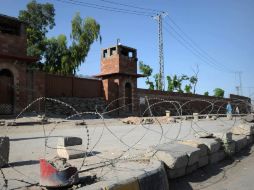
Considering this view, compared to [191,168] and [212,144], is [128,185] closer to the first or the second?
[191,168]

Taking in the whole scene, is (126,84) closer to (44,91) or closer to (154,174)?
(44,91)

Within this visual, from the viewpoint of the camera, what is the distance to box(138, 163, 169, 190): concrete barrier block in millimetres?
4361

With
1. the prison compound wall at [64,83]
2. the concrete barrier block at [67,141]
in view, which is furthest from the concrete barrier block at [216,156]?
the prison compound wall at [64,83]

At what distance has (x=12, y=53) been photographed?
1877 cm

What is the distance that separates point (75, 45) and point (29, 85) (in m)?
16.0

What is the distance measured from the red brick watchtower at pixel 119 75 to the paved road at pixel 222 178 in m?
17.9

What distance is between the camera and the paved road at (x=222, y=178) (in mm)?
5750

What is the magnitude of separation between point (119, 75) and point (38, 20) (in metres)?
17.0

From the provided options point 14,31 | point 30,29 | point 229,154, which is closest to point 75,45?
point 30,29

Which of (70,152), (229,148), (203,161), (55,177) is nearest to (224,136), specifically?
(229,148)

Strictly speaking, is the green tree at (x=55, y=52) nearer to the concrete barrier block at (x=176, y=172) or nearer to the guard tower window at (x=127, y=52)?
the guard tower window at (x=127, y=52)

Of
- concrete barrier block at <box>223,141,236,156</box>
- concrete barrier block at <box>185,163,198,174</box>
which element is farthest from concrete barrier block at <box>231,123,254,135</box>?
concrete barrier block at <box>185,163,198,174</box>

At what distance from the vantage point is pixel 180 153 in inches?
232

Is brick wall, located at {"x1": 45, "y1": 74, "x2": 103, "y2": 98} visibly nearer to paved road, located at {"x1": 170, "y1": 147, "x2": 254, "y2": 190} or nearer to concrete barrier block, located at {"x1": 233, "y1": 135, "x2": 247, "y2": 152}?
concrete barrier block, located at {"x1": 233, "y1": 135, "x2": 247, "y2": 152}
